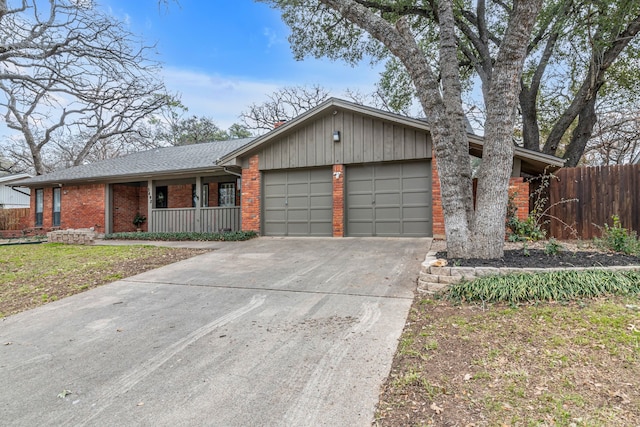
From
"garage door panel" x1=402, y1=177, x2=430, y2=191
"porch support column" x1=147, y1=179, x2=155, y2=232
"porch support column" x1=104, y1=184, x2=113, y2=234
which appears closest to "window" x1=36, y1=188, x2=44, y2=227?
"porch support column" x1=104, y1=184, x2=113, y2=234

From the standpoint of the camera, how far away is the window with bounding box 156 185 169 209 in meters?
15.0

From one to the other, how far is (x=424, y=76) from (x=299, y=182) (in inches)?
226

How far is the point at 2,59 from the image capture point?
912 centimetres

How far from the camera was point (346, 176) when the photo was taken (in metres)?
9.61

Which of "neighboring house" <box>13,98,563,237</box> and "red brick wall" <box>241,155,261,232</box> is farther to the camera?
"red brick wall" <box>241,155,261,232</box>

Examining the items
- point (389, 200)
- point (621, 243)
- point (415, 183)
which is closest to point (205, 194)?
point (389, 200)

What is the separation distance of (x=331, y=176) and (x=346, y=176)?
1.47 feet

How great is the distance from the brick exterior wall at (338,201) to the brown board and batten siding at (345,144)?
30cm

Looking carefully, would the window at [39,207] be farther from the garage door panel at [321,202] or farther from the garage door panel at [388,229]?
the garage door panel at [388,229]

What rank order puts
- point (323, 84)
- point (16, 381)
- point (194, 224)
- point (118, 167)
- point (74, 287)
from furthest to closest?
1. point (323, 84)
2. point (118, 167)
3. point (194, 224)
4. point (74, 287)
5. point (16, 381)

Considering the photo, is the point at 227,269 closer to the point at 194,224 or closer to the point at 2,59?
the point at 194,224

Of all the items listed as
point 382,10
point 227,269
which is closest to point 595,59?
point 382,10

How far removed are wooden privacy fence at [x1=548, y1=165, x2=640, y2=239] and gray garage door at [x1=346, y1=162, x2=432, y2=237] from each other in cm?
296

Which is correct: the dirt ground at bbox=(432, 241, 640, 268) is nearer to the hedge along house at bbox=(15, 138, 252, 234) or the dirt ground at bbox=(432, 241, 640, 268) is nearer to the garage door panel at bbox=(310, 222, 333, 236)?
the garage door panel at bbox=(310, 222, 333, 236)
